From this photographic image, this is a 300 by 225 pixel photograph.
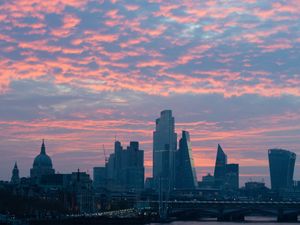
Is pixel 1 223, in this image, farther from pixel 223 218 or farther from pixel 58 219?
pixel 223 218

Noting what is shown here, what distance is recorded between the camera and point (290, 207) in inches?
7623

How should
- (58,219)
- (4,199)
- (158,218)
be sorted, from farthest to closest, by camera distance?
(158,218), (4,199), (58,219)

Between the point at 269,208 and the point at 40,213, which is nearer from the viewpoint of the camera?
the point at 40,213

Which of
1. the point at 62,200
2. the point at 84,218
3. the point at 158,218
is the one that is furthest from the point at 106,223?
the point at 62,200

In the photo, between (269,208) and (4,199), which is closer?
(4,199)

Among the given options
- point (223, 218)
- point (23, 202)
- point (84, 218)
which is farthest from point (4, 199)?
point (223, 218)

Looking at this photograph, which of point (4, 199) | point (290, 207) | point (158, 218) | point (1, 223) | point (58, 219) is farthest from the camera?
point (290, 207)

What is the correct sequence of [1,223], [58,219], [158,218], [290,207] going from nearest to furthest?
1. [1,223]
2. [58,219]
3. [158,218]
4. [290,207]

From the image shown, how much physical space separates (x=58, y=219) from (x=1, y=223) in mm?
31220

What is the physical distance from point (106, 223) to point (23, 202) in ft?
71.7

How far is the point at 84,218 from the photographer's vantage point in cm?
14900

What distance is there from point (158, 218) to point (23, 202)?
3703cm

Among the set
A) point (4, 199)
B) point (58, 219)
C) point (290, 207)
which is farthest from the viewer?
point (290, 207)

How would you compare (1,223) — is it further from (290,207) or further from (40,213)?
(290,207)
